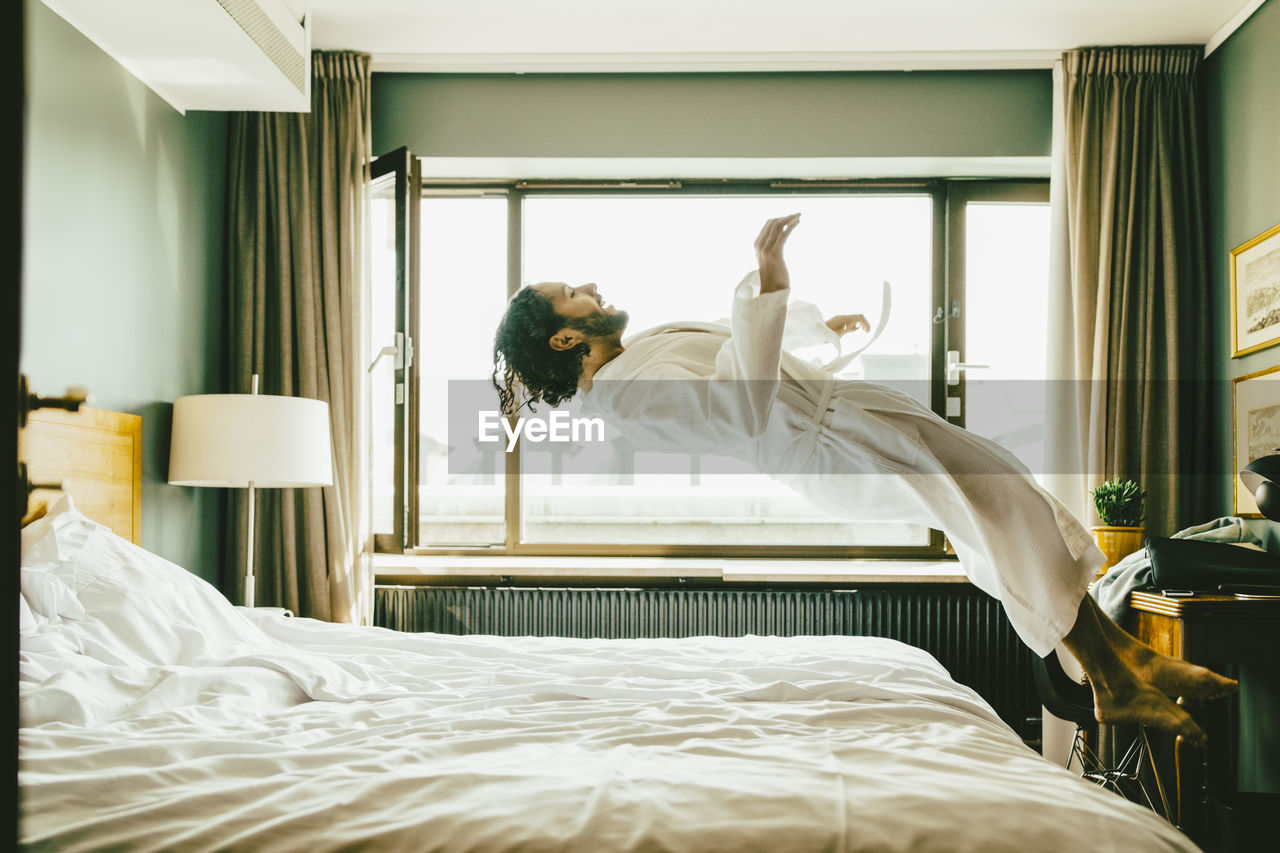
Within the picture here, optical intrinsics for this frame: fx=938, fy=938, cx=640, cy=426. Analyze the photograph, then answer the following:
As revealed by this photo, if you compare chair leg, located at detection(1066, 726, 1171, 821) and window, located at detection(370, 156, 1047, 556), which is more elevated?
window, located at detection(370, 156, 1047, 556)

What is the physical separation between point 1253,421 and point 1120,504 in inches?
18.9

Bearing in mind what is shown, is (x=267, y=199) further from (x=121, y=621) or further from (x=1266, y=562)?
(x=1266, y=562)

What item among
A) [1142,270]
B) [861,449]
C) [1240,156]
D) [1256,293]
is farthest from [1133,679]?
[1240,156]

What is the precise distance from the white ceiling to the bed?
201cm

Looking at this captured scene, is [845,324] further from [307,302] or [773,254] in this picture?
[307,302]

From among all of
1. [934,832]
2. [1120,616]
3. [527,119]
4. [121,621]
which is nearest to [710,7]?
[527,119]

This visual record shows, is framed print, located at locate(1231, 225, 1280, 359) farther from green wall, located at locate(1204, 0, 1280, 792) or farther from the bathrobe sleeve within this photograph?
the bathrobe sleeve

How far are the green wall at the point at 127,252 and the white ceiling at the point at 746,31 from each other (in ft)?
2.33

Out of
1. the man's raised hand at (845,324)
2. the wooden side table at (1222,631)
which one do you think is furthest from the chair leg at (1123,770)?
the man's raised hand at (845,324)

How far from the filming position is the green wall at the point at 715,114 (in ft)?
11.7

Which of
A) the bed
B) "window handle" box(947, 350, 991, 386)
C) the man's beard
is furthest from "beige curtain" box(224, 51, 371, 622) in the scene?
"window handle" box(947, 350, 991, 386)

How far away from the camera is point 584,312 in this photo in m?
2.15

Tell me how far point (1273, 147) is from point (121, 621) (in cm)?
348

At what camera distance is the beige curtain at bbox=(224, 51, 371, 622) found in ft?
11.1
